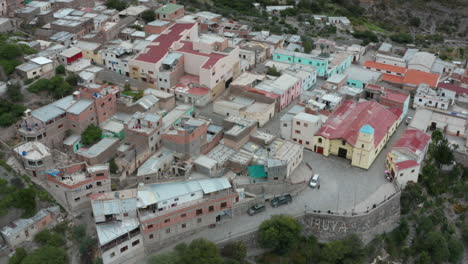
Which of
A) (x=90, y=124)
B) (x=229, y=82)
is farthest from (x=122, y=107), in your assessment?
(x=229, y=82)

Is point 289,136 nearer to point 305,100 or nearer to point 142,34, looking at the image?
point 305,100

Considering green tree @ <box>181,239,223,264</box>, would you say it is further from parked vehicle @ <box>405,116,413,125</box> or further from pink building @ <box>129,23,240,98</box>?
parked vehicle @ <box>405,116,413,125</box>

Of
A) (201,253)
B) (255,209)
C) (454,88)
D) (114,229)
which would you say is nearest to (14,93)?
(114,229)

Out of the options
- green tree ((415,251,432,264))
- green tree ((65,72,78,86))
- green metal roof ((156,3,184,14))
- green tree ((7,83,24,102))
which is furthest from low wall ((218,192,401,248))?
green metal roof ((156,3,184,14))

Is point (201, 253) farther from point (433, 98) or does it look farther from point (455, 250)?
point (433, 98)

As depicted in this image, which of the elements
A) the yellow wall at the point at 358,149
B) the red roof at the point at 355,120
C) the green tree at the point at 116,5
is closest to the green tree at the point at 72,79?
the green tree at the point at 116,5

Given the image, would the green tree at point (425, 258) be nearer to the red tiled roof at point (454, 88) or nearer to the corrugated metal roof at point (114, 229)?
the corrugated metal roof at point (114, 229)

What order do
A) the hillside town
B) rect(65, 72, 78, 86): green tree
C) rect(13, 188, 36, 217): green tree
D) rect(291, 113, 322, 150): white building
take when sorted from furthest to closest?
rect(65, 72, 78, 86): green tree, rect(291, 113, 322, 150): white building, the hillside town, rect(13, 188, 36, 217): green tree
